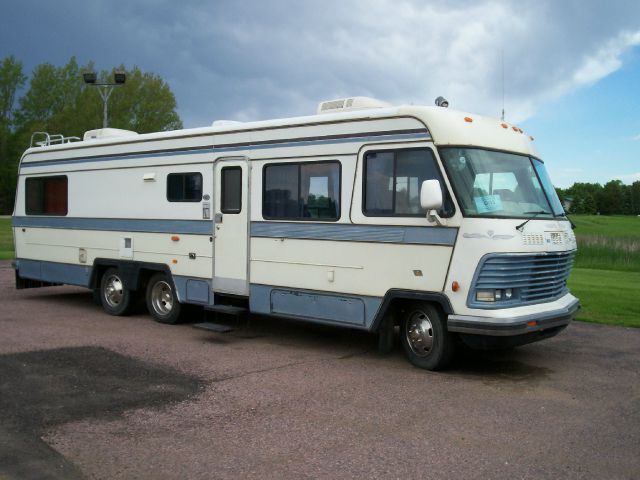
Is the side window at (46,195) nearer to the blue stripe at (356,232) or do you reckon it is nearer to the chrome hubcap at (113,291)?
the chrome hubcap at (113,291)

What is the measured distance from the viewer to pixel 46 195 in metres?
13.0

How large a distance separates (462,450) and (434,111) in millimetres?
3938

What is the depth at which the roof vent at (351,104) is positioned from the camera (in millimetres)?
8695

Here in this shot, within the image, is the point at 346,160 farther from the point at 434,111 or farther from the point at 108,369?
the point at 108,369

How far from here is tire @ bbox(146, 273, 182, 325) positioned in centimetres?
1065

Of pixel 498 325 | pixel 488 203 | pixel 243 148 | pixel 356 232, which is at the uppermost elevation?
pixel 243 148

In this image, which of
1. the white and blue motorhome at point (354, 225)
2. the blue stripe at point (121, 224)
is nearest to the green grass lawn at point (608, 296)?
the white and blue motorhome at point (354, 225)

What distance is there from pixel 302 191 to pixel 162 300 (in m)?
3.62

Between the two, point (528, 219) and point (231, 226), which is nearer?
point (528, 219)

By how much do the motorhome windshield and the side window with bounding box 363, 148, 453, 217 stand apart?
19 cm

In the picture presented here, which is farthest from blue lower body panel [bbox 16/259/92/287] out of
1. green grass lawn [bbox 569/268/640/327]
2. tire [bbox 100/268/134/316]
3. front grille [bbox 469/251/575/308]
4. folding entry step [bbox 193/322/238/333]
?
green grass lawn [bbox 569/268/640/327]

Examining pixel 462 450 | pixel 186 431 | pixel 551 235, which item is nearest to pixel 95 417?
pixel 186 431

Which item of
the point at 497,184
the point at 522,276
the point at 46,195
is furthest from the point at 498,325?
the point at 46,195

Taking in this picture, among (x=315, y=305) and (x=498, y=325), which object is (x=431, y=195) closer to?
(x=498, y=325)
